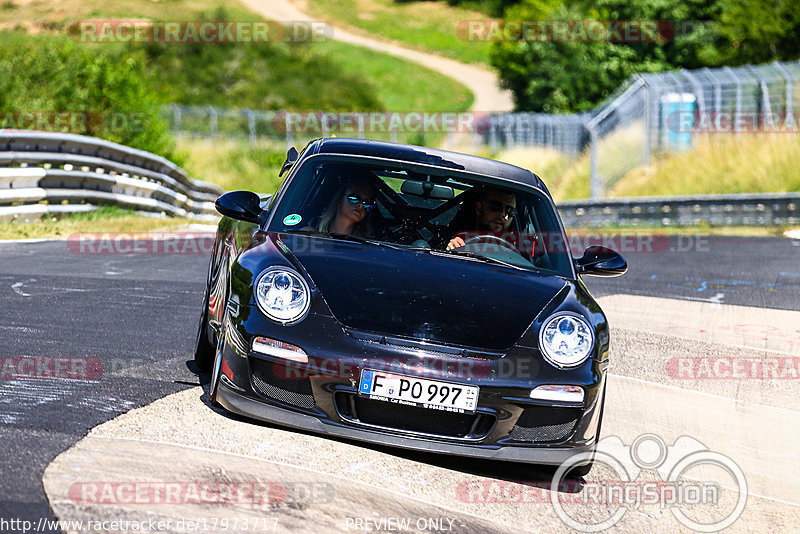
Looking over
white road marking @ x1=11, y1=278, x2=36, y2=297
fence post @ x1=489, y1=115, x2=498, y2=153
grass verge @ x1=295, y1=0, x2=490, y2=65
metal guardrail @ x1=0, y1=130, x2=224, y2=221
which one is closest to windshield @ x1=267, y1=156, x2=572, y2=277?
white road marking @ x1=11, y1=278, x2=36, y2=297

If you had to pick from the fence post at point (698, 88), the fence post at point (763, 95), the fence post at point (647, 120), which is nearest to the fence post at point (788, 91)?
the fence post at point (763, 95)

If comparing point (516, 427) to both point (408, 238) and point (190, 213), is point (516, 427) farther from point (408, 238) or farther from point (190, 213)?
point (190, 213)

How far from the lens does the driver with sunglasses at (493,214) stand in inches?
234

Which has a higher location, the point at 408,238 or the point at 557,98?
the point at 408,238

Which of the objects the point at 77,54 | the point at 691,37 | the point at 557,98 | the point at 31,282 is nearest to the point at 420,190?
the point at 31,282

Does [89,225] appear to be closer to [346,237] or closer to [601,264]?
[346,237]

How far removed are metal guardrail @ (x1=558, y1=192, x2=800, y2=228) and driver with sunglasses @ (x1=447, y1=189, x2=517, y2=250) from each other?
51.7ft

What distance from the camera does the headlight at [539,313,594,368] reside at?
479 centimetres

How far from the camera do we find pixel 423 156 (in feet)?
20.1

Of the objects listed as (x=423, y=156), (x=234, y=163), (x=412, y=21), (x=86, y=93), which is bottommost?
(x=412, y=21)

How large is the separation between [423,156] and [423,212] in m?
0.33

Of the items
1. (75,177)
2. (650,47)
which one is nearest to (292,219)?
(75,177)

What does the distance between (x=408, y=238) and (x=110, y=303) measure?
3321 millimetres

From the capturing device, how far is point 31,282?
9.09 metres
